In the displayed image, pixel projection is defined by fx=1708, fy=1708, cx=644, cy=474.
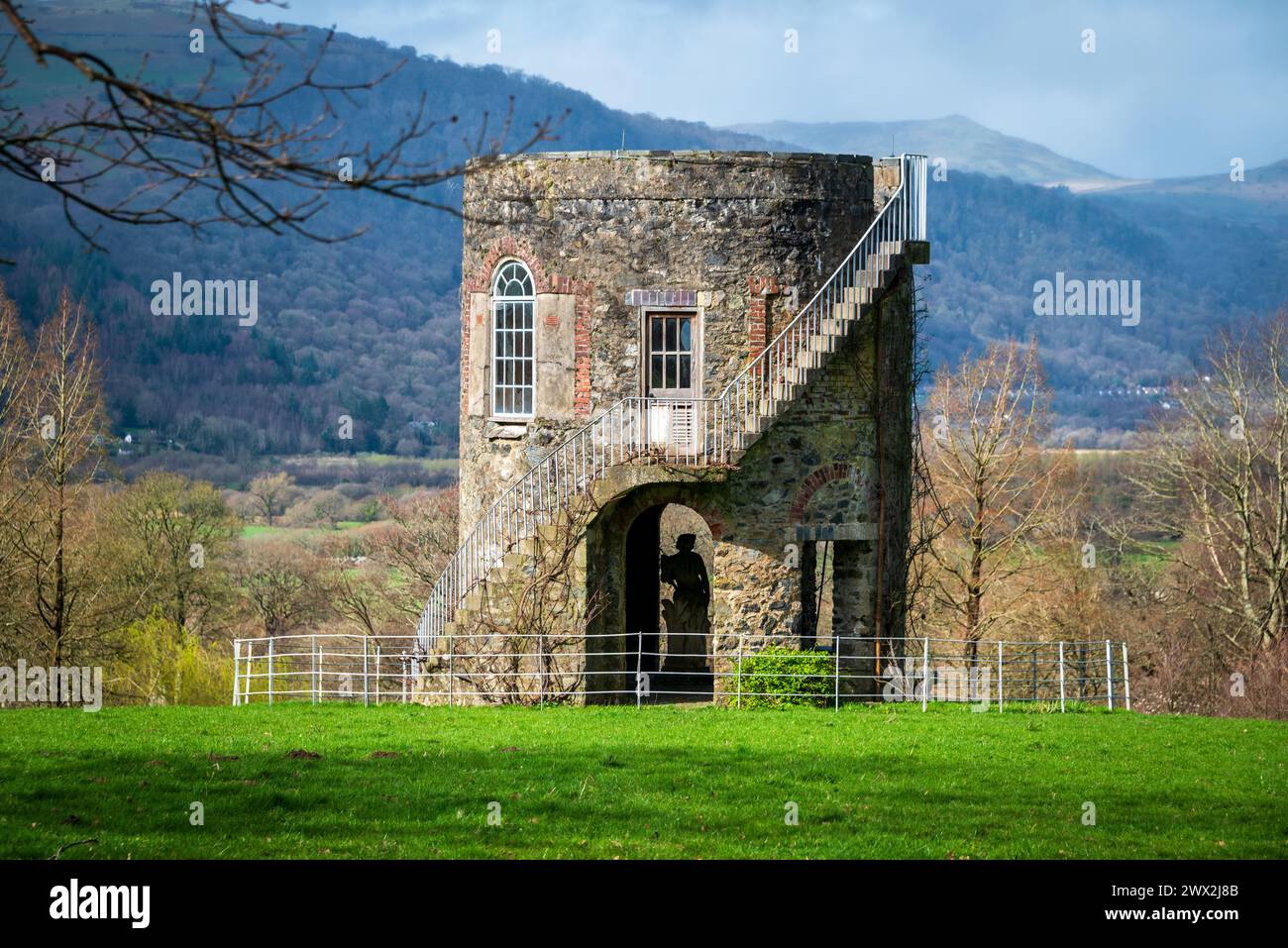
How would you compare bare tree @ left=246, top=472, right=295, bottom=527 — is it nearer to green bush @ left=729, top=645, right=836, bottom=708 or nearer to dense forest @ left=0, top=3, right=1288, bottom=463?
dense forest @ left=0, top=3, right=1288, bottom=463

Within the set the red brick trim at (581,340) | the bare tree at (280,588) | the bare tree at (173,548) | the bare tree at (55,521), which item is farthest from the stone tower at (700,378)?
the bare tree at (280,588)

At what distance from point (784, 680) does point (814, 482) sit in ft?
11.1

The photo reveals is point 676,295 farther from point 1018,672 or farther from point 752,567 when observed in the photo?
point 1018,672

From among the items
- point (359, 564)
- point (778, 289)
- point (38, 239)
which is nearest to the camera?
point (778, 289)

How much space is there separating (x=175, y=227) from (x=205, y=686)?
56.0m

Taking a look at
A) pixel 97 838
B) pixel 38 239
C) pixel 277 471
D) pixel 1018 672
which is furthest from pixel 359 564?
pixel 97 838

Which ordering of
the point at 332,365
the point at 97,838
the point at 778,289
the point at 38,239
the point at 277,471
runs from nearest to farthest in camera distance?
the point at 97,838 → the point at 778,289 → the point at 38,239 → the point at 277,471 → the point at 332,365

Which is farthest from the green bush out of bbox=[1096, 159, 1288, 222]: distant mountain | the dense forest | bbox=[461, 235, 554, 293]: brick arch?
bbox=[1096, 159, 1288, 222]: distant mountain

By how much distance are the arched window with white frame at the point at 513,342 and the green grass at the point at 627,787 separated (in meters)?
6.71

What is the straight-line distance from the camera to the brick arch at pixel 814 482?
27.1 m

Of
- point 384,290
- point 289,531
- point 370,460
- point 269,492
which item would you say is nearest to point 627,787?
point 289,531

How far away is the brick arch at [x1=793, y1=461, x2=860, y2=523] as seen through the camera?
2709cm

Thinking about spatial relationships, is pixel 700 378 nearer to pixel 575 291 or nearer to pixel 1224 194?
pixel 575 291
